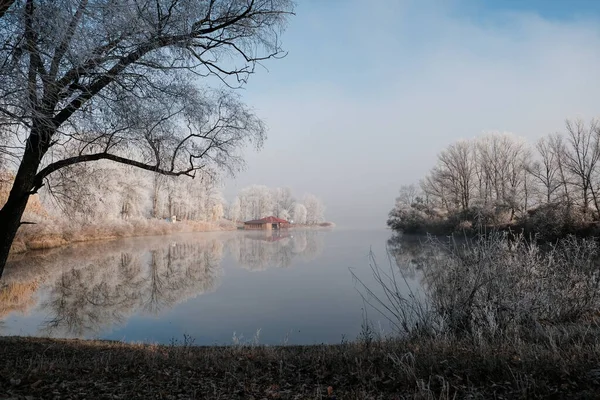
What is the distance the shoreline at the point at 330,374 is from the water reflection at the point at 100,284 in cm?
494

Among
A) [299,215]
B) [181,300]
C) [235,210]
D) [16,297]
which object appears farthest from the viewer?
[299,215]

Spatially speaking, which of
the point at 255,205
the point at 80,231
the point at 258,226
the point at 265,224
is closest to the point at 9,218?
the point at 80,231

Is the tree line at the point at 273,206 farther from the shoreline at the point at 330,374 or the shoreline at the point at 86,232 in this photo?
the shoreline at the point at 330,374

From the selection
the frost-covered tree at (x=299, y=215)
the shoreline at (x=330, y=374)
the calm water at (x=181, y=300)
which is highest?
the frost-covered tree at (x=299, y=215)

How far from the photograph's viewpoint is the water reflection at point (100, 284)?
9.92 metres

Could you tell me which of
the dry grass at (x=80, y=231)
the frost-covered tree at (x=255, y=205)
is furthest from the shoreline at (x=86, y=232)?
the frost-covered tree at (x=255, y=205)

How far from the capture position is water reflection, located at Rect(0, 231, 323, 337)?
9.92m

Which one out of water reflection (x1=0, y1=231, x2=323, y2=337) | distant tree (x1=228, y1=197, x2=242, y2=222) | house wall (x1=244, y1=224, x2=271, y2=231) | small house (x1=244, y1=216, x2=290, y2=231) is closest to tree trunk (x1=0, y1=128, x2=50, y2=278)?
water reflection (x1=0, y1=231, x2=323, y2=337)

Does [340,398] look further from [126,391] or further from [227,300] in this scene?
[227,300]

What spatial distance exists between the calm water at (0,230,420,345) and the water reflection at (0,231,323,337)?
0.03m

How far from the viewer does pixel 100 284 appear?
13977 mm

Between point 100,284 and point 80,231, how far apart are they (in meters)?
17.4

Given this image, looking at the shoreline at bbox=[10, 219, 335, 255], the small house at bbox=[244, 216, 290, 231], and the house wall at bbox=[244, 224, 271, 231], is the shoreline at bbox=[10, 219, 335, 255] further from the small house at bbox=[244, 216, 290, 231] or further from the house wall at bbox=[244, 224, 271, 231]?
the small house at bbox=[244, 216, 290, 231]

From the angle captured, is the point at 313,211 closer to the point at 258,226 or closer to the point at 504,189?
the point at 258,226
